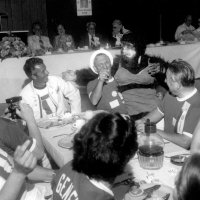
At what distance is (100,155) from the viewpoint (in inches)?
49.2

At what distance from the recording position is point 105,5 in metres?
10.3

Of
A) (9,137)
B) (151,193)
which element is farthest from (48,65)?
(151,193)

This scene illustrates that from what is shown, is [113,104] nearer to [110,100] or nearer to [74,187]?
[110,100]

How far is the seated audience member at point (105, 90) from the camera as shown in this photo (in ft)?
10.3

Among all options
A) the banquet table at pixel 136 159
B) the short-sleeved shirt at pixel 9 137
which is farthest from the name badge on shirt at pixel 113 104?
the short-sleeved shirt at pixel 9 137

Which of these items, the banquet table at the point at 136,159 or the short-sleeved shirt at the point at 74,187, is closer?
the short-sleeved shirt at the point at 74,187

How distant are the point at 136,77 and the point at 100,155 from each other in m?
2.07

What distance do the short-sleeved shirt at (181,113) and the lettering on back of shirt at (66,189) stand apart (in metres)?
1.11

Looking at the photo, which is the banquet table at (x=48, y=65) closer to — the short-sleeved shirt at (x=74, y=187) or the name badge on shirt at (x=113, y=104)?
the name badge on shirt at (x=113, y=104)

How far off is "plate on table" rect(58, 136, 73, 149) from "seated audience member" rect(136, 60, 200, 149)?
503 mm

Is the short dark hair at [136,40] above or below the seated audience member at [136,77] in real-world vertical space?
above

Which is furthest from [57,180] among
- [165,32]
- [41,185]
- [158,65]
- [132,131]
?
[165,32]

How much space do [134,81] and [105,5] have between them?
7.58 meters

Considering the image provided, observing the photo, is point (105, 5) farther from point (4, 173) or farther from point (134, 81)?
point (4, 173)
